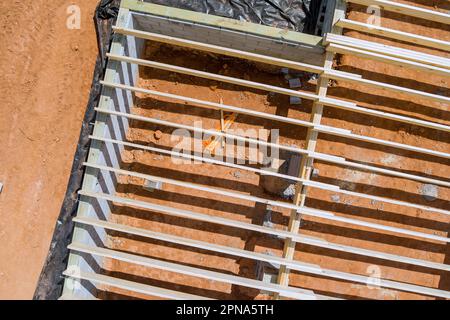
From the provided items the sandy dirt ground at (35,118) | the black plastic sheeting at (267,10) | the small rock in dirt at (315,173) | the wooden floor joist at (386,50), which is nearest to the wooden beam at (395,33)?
the wooden floor joist at (386,50)

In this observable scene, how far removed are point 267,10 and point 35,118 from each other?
489cm

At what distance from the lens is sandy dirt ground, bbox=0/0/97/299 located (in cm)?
741

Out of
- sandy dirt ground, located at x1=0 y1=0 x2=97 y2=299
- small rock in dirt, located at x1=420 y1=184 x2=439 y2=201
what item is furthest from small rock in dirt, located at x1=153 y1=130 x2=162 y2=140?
small rock in dirt, located at x1=420 y1=184 x2=439 y2=201

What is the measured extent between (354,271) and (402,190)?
1.85 metres

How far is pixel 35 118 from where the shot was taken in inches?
299

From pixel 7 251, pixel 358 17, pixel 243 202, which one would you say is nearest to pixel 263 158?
pixel 243 202

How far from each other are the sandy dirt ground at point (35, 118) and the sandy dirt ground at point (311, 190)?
3.86 feet

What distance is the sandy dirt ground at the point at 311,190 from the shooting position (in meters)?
7.63

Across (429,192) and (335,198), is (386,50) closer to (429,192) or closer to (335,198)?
(335,198)

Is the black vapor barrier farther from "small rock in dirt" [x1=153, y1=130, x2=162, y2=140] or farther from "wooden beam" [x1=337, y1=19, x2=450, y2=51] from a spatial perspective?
"wooden beam" [x1=337, y1=19, x2=450, y2=51]

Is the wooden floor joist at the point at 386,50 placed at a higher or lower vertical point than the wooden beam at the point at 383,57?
higher

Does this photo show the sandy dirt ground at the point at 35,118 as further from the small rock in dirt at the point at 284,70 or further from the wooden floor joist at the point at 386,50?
the wooden floor joist at the point at 386,50

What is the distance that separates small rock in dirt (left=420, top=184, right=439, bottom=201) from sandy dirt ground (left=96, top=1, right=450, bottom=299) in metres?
0.08

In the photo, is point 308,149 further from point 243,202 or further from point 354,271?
point 354,271
